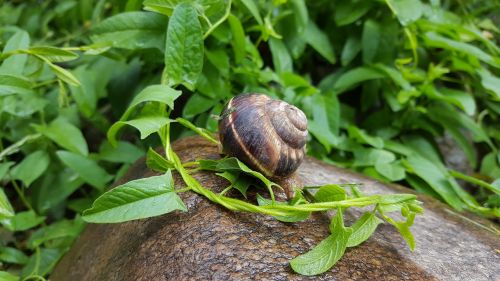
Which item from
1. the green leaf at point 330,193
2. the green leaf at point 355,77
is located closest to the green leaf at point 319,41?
the green leaf at point 355,77

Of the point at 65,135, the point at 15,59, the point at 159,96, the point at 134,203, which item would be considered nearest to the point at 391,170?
the point at 159,96

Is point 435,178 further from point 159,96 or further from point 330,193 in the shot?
point 159,96

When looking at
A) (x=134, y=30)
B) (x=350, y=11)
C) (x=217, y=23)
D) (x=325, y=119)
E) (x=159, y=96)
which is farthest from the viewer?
(x=350, y=11)

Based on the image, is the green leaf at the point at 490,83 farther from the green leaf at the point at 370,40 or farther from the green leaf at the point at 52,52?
the green leaf at the point at 52,52

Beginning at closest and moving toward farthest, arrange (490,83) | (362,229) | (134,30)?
(362,229) → (134,30) → (490,83)

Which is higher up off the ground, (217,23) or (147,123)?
(217,23)

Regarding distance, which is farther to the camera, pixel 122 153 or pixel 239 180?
pixel 122 153

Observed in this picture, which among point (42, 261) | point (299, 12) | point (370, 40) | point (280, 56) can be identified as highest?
point (299, 12)
